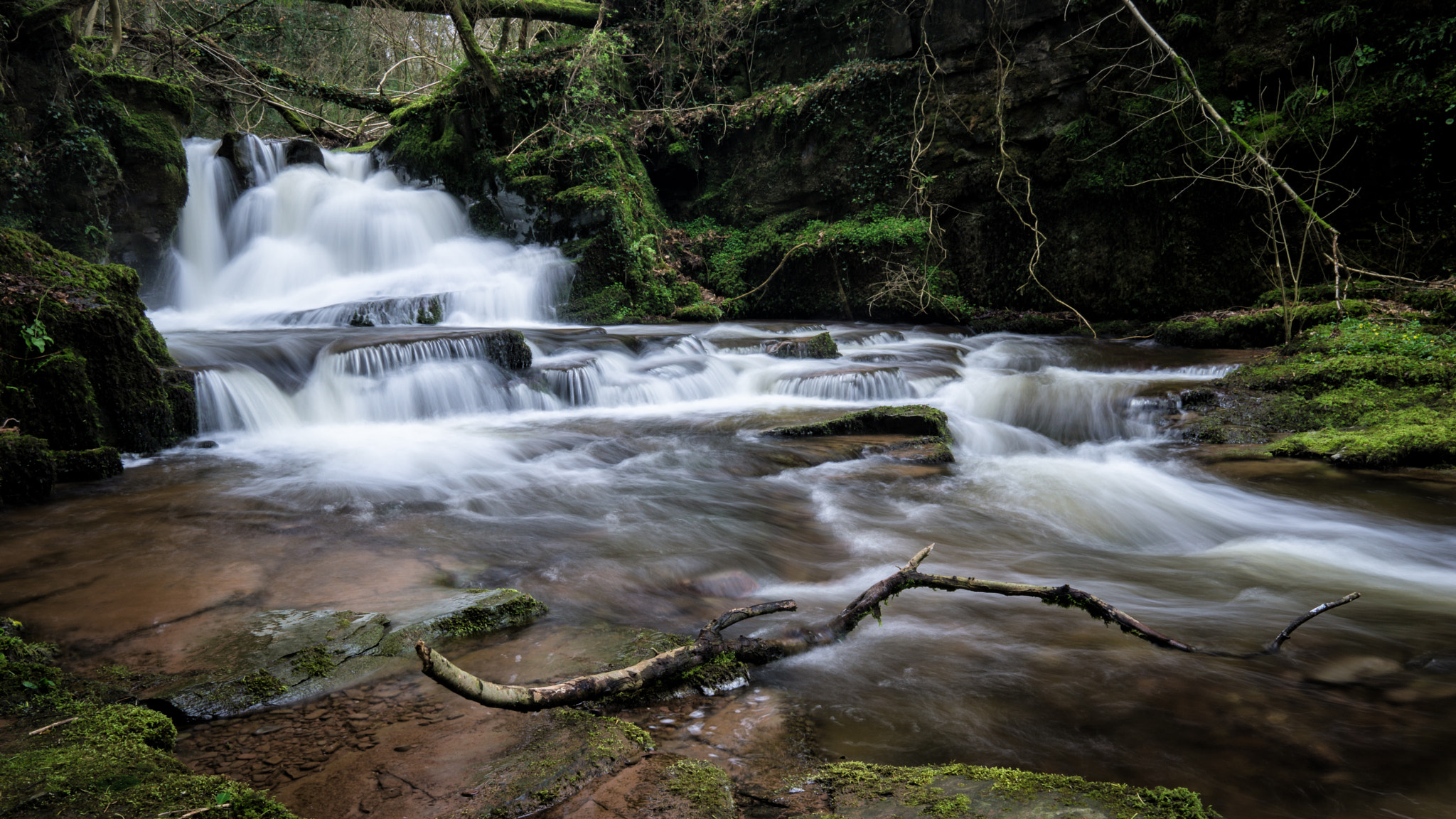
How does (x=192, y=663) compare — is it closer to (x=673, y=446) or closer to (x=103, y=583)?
(x=103, y=583)

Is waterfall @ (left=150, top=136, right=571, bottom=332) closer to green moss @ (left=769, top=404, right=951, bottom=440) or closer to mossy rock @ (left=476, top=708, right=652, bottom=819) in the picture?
green moss @ (left=769, top=404, right=951, bottom=440)

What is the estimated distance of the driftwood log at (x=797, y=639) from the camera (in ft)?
6.15

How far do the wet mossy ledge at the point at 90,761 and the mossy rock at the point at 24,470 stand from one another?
2.90 meters

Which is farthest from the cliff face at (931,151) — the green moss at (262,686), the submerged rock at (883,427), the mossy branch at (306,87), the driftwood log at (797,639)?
the green moss at (262,686)

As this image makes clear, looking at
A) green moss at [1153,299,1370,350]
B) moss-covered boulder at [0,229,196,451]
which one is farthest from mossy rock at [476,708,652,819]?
green moss at [1153,299,1370,350]

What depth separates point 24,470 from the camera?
4.29m

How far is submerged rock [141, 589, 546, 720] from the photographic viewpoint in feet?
7.14

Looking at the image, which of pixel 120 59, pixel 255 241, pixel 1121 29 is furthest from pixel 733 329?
pixel 120 59

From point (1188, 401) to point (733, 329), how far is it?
280 inches

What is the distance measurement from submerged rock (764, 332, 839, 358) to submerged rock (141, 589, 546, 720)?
7.20 m

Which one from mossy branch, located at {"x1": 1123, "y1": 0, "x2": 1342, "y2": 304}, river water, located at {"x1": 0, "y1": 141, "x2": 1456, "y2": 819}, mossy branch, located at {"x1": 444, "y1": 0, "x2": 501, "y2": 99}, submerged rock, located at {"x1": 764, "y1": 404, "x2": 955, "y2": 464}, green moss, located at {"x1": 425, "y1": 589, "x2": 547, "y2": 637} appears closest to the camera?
river water, located at {"x1": 0, "y1": 141, "x2": 1456, "y2": 819}

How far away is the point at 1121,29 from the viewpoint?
37.4 ft

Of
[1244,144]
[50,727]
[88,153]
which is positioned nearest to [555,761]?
[50,727]

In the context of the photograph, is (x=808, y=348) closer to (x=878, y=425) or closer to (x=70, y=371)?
(x=878, y=425)
